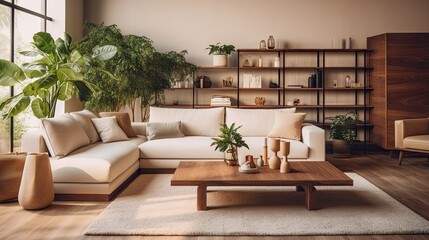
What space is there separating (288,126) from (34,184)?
326 centimetres

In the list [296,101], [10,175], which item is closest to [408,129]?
[296,101]

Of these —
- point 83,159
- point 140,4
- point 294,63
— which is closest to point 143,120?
point 140,4

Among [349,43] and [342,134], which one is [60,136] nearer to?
[342,134]

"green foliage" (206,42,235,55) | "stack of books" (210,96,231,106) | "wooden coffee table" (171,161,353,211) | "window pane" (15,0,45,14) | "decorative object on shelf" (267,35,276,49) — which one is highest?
"window pane" (15,0,45,14)

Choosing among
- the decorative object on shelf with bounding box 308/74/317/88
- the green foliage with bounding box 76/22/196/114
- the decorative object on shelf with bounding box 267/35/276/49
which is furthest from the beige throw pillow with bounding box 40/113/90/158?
the decorative object on shelf with bounding box 308/74/317/88

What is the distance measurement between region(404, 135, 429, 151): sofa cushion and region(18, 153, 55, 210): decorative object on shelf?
479 cm

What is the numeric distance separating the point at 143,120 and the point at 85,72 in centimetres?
145

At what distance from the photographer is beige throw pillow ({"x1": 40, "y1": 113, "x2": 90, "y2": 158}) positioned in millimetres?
4238

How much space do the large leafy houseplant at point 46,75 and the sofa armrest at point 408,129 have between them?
4.19 meters

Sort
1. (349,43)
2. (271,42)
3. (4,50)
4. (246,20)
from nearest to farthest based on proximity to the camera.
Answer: (4,50) → (271,42) → (349,43) → (246,20)

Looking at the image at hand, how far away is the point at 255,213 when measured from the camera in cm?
362

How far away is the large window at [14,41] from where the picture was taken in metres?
5.61

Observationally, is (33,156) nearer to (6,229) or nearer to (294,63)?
(6,229)

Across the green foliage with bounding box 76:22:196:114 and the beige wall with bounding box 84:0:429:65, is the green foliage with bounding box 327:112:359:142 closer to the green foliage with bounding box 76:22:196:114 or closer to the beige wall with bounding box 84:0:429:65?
the beige wall with bounding box 84:0:429:65
